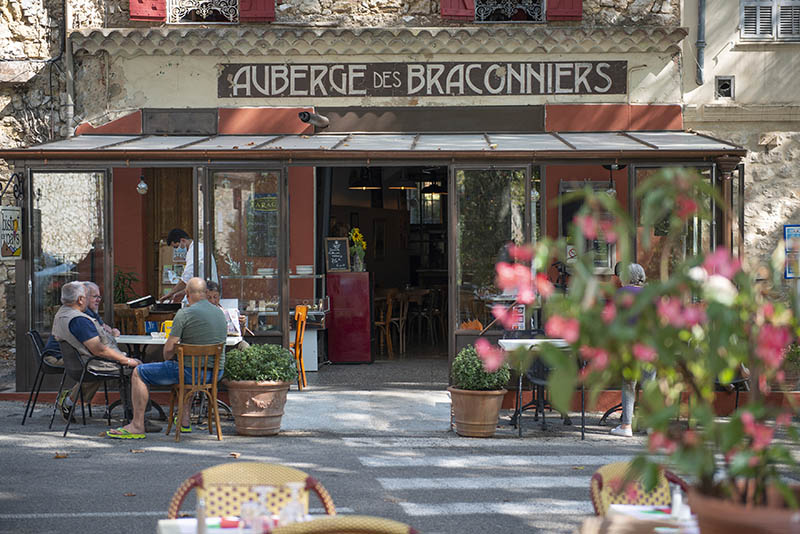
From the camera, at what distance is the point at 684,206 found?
264 centimetres

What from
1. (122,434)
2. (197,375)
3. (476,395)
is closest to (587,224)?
(476,395)

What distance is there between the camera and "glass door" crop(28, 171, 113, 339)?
11125 mm

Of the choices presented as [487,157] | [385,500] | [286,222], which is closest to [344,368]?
[286,222]

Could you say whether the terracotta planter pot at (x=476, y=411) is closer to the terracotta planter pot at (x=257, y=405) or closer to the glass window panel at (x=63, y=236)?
the terracotta planter pot at (x=257, y=405)

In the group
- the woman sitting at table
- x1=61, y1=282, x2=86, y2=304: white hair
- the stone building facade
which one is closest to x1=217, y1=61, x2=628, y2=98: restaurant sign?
the stone building facade

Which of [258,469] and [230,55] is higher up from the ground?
[230,55]

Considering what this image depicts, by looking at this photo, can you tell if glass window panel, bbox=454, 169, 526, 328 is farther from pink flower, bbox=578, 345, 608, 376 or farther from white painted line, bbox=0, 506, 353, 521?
pink flower, bbox=578, 345, 608, 376

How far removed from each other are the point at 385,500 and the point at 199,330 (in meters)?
2.96

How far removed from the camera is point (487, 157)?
1103 cm

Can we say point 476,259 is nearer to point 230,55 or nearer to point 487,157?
point 487,157

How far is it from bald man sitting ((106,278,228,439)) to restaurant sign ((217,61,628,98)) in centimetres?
453

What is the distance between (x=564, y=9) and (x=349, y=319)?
5051mm

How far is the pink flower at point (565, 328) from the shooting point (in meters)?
2.49

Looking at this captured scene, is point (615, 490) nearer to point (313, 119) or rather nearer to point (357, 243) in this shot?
point (313, 119)
